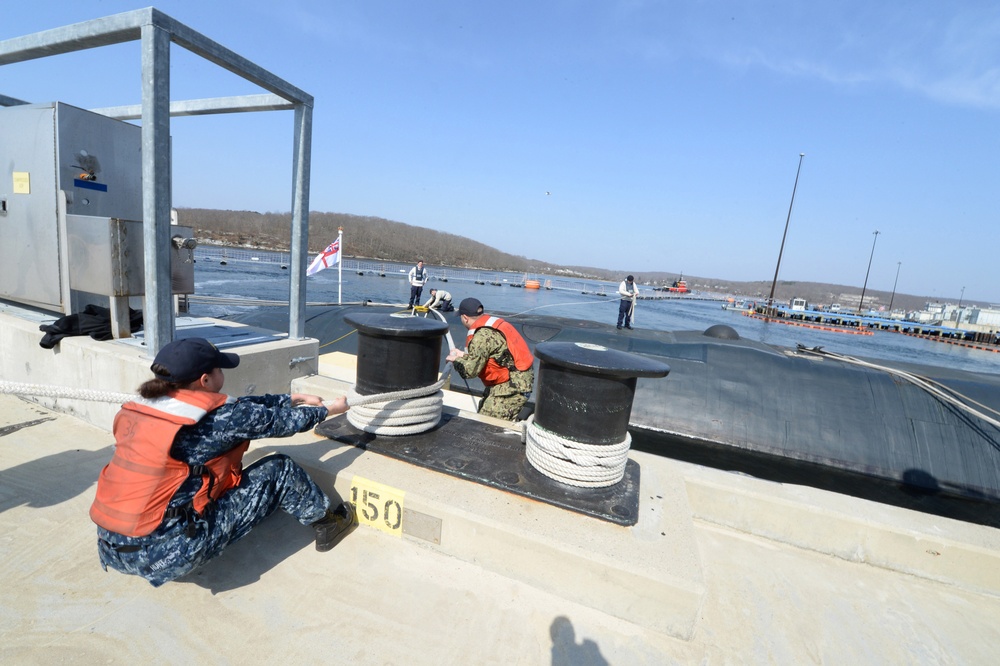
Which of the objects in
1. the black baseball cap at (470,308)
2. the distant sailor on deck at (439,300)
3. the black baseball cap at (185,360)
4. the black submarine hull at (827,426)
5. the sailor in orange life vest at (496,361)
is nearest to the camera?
the black baseball cap at (185,360)

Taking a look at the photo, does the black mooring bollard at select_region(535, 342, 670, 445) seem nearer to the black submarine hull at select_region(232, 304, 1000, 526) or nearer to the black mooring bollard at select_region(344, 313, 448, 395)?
the black mooring bollard at select_region(344, 313, 448, 395)

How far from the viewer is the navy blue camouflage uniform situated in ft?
6.98

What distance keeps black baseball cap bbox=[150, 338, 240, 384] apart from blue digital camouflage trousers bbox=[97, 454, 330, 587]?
0.66 m

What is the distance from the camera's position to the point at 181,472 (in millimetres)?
2148

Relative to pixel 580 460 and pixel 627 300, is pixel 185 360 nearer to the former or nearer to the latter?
pixel 580 460

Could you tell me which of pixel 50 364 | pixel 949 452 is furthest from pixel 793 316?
pixel 50 364

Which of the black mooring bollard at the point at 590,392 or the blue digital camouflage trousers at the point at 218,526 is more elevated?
the black mooring bollard at the point at 590,392

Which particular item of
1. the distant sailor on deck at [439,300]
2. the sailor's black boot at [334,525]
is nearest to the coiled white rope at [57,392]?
the sailor's black boot at [334,525]

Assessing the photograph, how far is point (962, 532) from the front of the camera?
3031mm

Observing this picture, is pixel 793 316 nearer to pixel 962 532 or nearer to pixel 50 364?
pixel 962 532

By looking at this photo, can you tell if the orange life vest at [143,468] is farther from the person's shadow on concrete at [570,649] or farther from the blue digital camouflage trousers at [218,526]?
the person's shadow on concrete at [570,649]

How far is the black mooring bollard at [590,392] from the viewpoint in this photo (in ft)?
9.28

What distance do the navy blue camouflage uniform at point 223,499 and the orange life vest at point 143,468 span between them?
5cm

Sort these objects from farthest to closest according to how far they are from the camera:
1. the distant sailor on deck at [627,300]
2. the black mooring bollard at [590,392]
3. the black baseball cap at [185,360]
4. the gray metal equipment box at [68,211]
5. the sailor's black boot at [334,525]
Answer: the distant sailor on deck at [627,300]
the gray metal equipment box at [68,211]
the black mooring bollard at [590,392]
the sailor's black boot at [334,525]
the black baseball cap at [185,360]
